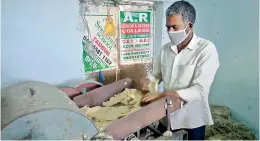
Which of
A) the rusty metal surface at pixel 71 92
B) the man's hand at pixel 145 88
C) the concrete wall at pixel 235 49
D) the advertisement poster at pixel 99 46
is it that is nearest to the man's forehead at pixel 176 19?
the man's hand at pixel 145 88

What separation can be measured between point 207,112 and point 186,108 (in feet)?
0.47

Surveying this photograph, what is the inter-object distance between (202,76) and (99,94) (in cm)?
69

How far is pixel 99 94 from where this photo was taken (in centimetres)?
160

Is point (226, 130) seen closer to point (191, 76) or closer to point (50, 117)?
point (191, 76)

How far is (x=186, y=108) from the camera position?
158cm

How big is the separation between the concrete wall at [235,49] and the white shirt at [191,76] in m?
1.17

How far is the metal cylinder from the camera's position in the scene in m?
0.95

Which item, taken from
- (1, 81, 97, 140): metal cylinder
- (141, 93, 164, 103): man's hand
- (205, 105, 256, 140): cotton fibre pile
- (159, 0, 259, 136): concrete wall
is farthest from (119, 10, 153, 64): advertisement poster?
(1, 81, 97, 140): metal cylinder

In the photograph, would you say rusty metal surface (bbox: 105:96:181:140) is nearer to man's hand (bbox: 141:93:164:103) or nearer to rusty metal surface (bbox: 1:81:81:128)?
man's hand (bbox: 141:93:164:103)

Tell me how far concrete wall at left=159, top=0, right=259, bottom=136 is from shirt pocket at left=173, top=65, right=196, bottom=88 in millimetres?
1281

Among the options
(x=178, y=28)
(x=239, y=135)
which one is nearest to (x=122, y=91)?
(x=178, y=28)

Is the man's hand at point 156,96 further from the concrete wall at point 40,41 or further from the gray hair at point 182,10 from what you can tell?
the concrete wall at point 40,41

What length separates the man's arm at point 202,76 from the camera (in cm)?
137

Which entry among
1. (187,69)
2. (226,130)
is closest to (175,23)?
(187,69)
